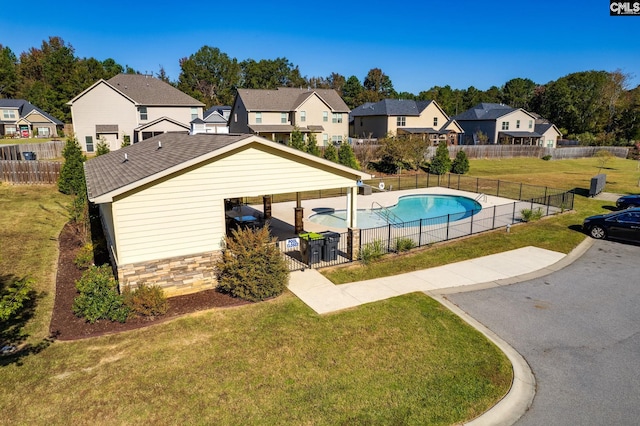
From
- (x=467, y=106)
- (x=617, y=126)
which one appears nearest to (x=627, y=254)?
(x=617, y=126)

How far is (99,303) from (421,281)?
10629 mm

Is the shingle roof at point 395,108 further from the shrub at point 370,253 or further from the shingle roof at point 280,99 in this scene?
the shrub at point 370,253

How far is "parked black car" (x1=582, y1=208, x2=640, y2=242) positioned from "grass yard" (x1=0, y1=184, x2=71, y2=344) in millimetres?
24086

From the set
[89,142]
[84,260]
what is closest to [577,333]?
[84,260]

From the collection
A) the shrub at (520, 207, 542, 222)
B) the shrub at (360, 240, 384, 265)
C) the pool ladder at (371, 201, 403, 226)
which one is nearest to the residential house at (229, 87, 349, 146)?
the pool ladder at (371, 201, 403, 226)

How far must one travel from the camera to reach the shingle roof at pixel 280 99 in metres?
55.7

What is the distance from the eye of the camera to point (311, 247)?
15930 mm

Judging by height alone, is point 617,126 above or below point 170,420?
above

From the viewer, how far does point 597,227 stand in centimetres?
2119

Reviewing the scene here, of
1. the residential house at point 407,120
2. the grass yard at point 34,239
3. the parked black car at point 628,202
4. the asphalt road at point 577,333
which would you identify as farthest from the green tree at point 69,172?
the residential house at point 407,120

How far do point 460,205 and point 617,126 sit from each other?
7807 centimetres

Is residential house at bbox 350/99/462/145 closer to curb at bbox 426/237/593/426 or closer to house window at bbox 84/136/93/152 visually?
house window at bbox 84/136/93/152

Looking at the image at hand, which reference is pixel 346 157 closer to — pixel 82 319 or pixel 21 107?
pixel 82 319

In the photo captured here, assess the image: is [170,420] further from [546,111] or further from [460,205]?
[546,111]
